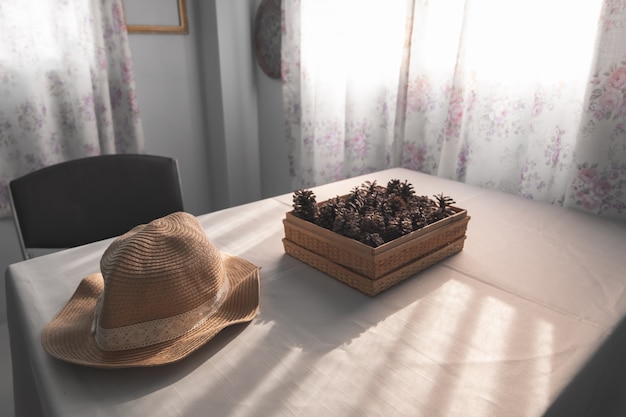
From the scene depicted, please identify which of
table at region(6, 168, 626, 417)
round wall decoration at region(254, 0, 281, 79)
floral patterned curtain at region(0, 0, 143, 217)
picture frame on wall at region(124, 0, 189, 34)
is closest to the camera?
table at region(6, 168, 626, 417)

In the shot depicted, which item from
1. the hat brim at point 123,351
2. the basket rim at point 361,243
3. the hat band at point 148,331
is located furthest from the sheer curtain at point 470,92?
the hat band at point 148,331

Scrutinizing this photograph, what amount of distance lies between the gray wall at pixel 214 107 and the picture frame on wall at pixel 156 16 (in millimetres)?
45

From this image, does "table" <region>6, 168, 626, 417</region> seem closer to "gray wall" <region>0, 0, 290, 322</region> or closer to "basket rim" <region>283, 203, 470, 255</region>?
"basket rim" <region>283, 203, 470, 255</region>

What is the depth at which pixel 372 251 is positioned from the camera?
77cm

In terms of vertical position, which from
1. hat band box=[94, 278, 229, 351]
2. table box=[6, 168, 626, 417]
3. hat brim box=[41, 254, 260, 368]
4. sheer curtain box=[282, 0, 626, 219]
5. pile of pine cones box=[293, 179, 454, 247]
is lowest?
table box=[6, 168, 626, 417]

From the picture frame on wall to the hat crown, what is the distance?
191 cm

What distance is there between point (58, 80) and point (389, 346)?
199cm

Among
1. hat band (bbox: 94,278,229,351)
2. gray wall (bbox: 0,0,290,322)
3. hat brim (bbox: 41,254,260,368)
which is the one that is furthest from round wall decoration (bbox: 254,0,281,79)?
hat band (bbox: 94,278,229,351)

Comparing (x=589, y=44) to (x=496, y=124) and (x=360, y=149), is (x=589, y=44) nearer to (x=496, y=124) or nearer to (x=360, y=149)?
(x=496, y=124)

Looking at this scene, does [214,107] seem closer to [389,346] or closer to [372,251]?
[372,251]

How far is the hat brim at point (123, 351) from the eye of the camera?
61 cm

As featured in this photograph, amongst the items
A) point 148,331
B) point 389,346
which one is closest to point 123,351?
point 148,331

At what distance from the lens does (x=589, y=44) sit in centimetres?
120

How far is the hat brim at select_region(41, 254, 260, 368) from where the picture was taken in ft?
2.00
